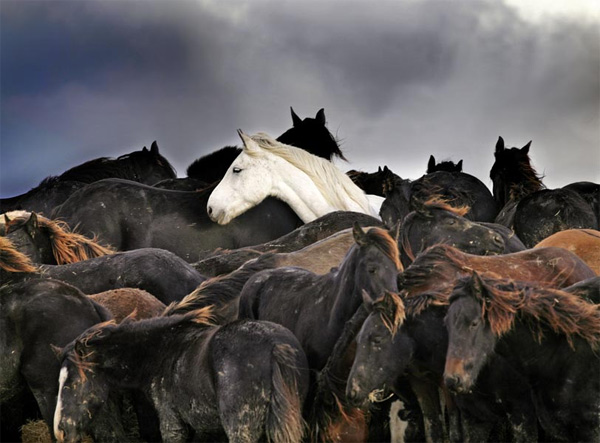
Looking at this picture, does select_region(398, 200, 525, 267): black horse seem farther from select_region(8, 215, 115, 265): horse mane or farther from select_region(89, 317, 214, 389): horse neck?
select_region(8, 215, 115, 265): horse mane

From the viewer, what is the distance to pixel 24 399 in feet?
26.4

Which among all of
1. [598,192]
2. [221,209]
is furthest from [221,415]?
[598,192]

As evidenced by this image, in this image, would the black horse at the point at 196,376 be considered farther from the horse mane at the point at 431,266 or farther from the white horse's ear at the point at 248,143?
the white horse's ear at the point at 248,143

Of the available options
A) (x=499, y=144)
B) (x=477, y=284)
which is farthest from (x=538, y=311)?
(x=499, y=144)

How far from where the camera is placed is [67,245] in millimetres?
9641

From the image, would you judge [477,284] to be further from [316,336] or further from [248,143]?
[248,143]

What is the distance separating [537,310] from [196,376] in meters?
1.76

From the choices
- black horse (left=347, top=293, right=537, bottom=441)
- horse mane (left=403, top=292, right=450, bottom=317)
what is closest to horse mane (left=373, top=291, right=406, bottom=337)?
black horse (left=347, top=293, right=537, bottom=441)

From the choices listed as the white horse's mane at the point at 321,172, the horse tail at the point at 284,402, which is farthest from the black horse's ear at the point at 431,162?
the horse tail at the point at 284,402

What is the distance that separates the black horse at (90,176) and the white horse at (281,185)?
2.46m

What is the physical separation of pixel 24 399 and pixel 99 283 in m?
1.09

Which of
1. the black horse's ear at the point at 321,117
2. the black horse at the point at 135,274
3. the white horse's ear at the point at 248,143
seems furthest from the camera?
the black horse's ear at the point at 321,117

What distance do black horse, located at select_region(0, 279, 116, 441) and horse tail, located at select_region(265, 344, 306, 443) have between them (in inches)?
62.0

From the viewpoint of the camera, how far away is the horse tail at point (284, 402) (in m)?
6.56
